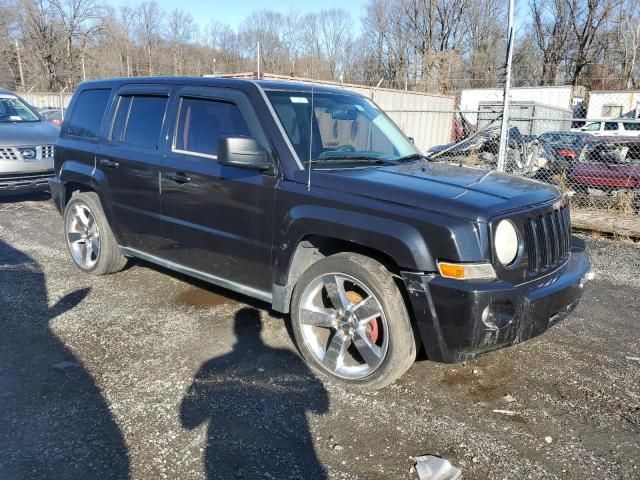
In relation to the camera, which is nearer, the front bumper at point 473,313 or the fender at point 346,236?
the front bumper at point 473,313

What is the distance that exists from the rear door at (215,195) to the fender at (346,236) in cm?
16

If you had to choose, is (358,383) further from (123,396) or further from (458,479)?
(123,396)

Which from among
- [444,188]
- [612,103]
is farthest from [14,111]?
[612,103]

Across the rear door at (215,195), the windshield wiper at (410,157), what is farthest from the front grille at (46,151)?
the windshield wiper at (410,157)

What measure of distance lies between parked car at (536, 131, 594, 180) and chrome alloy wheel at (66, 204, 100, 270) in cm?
875

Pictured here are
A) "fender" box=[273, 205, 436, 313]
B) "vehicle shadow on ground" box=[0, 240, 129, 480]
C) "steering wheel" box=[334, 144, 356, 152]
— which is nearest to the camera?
"vehicle shadow on ground" box=[0, 240, 129, 480]

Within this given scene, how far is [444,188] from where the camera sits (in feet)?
10.7

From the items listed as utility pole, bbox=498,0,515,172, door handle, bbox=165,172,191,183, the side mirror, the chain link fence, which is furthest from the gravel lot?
the chain link fence

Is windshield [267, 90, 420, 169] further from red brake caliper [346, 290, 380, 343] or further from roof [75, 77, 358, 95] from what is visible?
red brake caliper [346, 290, 380, 343]

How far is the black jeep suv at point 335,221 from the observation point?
9.77ft

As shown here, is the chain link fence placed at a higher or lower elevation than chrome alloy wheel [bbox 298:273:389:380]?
higher

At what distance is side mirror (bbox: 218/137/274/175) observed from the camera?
348cm

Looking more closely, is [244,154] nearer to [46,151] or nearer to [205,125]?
[205,125]

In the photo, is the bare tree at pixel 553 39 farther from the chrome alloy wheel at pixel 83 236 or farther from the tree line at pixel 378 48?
the chrome alloy wheel at pixel 83 236
